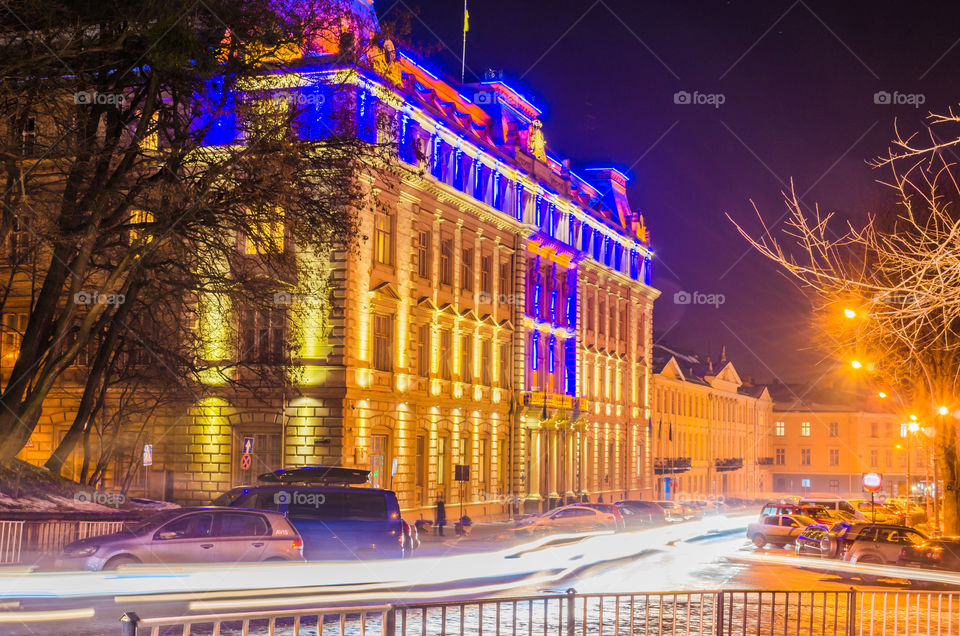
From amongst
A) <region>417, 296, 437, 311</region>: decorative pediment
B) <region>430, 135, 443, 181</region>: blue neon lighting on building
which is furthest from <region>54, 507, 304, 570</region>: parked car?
<region>430, 135, 443, 181</region>: blue neon lighting on building

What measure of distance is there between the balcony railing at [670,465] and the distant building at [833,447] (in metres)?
41.7

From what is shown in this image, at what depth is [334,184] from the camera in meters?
23.1

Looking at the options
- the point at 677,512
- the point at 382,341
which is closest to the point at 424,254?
the point at 382,341

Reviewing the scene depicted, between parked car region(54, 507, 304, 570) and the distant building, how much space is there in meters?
117

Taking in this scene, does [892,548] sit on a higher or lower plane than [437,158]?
lower

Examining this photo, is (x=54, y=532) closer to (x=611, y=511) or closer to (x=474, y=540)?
(x=474, y=540)

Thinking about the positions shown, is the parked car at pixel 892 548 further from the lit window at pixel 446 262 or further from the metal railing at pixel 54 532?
the lit window at pixel 446 262

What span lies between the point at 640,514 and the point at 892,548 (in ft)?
63.8

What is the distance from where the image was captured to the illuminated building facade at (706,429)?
91188 mm

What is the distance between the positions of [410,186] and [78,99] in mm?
25476

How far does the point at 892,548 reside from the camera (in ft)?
98.8

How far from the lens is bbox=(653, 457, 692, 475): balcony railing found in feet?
291

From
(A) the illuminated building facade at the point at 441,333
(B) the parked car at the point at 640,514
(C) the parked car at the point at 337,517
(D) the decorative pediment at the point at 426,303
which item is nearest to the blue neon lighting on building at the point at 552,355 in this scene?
(A) the illuminated building facade at the point at 441,333

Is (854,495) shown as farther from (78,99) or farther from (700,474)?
(78,99)
